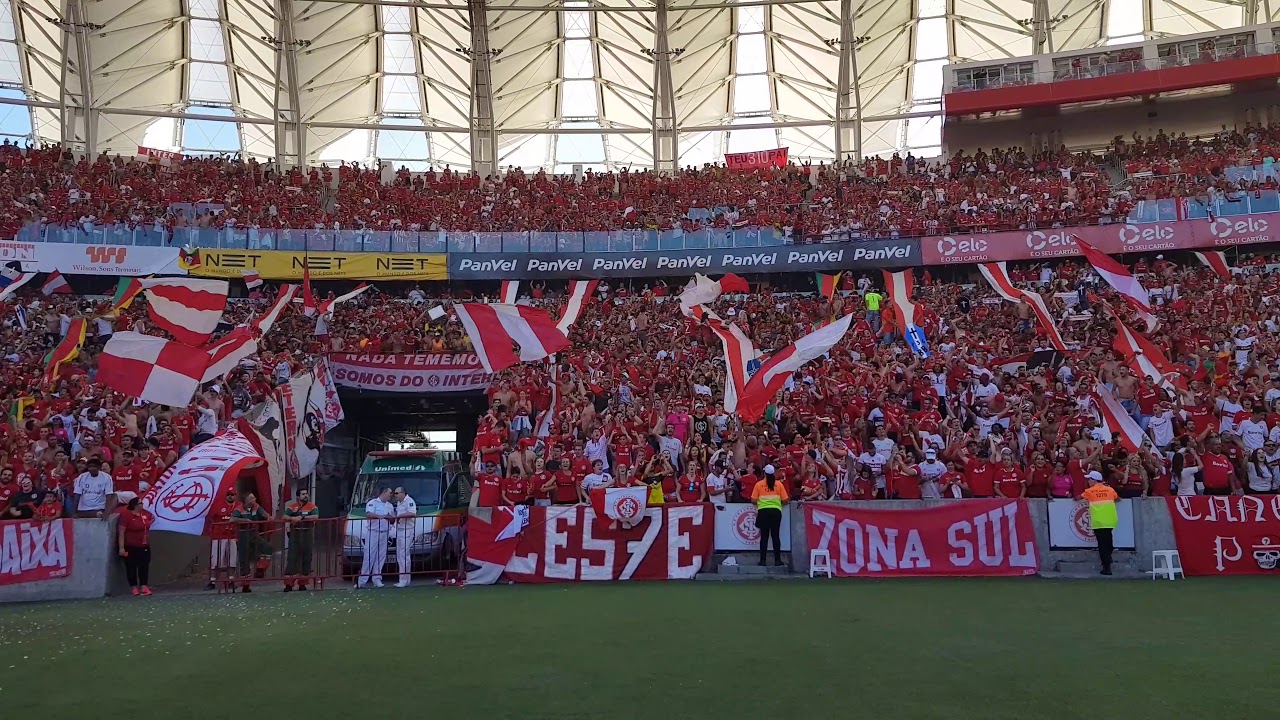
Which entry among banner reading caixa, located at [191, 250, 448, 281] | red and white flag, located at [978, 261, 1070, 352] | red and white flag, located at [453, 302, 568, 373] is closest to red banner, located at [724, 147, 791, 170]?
banner reading caixa, located at [191, 250, 448, 281]

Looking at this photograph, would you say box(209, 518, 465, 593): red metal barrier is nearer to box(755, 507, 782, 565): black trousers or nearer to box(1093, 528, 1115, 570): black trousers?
box(755, 507, 782, 565): black trousers

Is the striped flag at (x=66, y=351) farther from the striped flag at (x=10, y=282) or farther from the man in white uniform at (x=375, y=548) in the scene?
the man in white uniform at (x=375, y=548)

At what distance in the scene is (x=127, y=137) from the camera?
42031mm

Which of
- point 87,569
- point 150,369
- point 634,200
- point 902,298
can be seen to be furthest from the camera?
point 634,200

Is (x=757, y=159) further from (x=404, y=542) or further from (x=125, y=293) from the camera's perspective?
(x=404, y=542)

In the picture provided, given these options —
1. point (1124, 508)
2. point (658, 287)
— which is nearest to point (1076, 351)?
point (1124, 508)

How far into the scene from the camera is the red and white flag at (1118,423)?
52.0 ft

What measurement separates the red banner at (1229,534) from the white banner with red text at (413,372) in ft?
51.2

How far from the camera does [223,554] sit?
46.4 feet

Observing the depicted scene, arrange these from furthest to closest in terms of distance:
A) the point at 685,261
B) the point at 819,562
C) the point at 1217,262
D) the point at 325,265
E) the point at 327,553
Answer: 1. the point at 685,261
2. the point at 325,265
3. the point at 1217,262
4. the point at 327,553
5. the point at 819,562

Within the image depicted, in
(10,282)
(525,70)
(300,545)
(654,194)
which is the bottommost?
(300,545)

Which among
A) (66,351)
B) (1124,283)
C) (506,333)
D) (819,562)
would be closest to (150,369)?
(506,333)

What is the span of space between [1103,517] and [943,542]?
6.67 feet

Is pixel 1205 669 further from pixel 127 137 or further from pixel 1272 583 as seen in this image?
pixel 127 137
